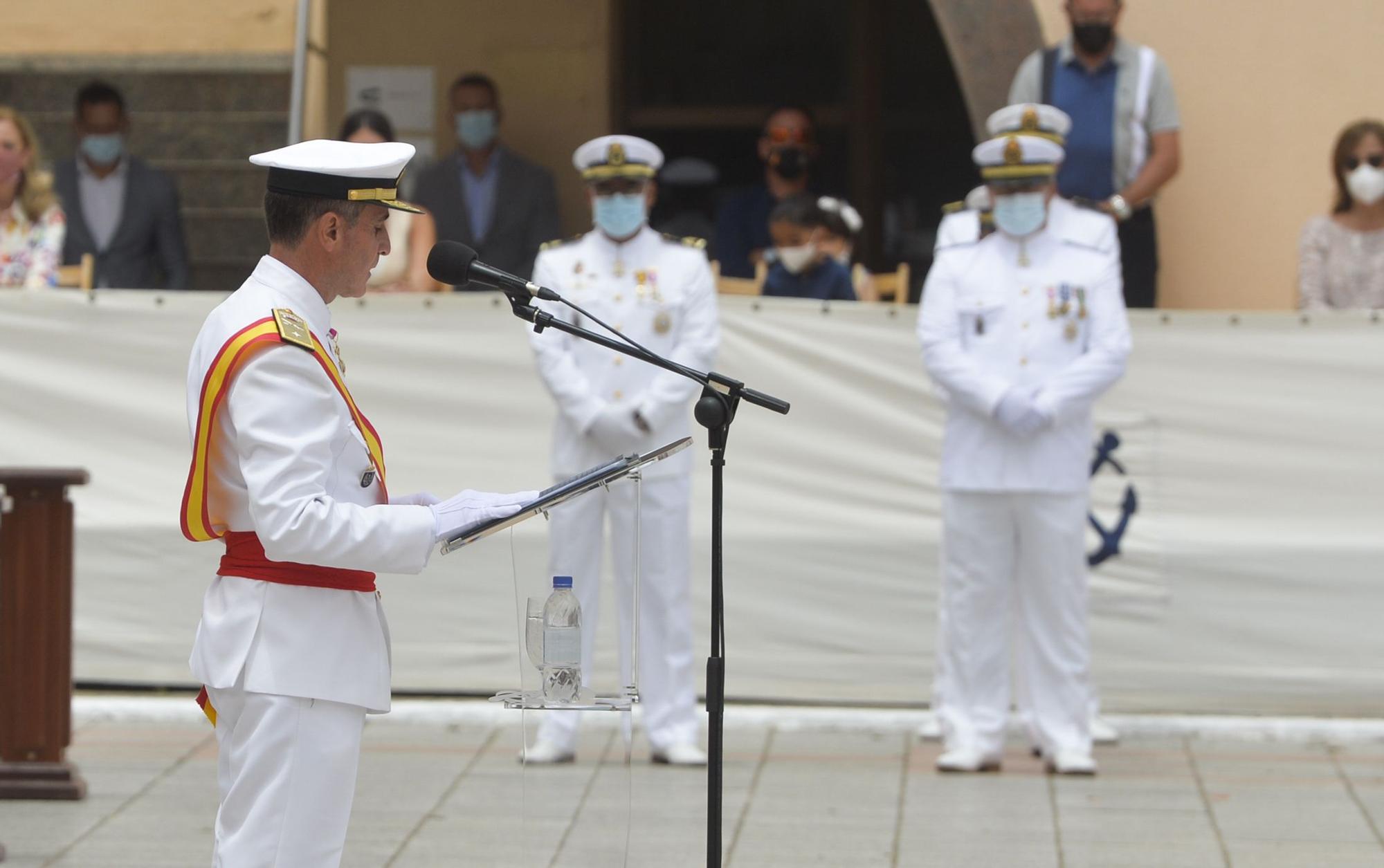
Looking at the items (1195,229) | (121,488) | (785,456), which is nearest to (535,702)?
(785,456)

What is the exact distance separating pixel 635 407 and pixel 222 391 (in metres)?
3.59

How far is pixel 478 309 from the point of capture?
8133 mm

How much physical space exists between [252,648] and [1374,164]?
606 centimetres

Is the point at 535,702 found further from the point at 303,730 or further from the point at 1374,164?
the point at 1374,164

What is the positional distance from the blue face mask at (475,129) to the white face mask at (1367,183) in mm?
4070

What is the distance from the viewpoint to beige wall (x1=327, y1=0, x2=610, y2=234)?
10.9 m

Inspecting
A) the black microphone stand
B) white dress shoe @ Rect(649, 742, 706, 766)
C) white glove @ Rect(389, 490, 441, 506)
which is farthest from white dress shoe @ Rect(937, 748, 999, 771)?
white glove @ Rect(389, 490, 441, 506)

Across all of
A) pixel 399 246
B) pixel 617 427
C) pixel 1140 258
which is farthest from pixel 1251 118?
pixel 399 246

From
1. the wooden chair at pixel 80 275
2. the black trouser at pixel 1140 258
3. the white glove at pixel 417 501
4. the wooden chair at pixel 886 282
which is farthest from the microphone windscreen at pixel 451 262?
the black trouser at pixel 1140 258

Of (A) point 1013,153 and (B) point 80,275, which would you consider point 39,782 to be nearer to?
(B) point 80,275

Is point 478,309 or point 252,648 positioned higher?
point 478,309

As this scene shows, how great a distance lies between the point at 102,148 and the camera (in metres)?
9.23

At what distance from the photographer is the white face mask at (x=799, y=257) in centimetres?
824

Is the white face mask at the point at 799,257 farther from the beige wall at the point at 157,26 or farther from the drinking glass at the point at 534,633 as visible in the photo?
the drinking glass at the point at 534,633
